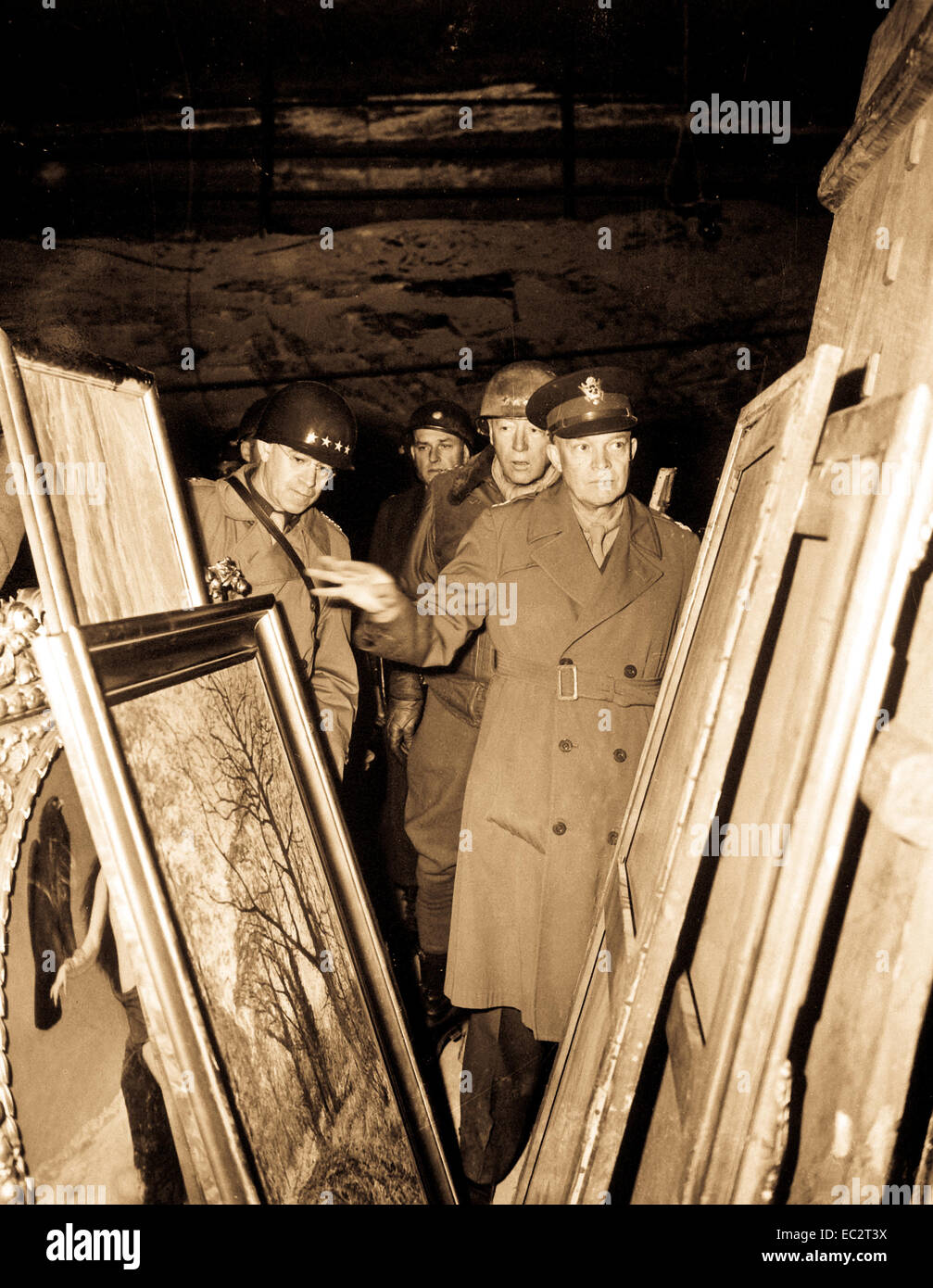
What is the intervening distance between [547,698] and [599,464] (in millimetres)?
729

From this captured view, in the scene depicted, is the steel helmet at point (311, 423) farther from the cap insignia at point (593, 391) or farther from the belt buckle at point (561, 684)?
the belt buckle at point (561, 684)

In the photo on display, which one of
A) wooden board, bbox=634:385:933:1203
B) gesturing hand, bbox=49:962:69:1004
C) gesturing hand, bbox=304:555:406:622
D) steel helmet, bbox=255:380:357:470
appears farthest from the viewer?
steel helmet, bbox=255:380:357:470

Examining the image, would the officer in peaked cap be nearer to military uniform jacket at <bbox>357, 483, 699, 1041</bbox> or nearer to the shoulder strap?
military uniform jacket at <bbox>357, 483, 699, 1041</bbox>

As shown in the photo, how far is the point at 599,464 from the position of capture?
7.34 ft

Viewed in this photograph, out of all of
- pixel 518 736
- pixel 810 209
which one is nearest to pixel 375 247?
pixel 810 209

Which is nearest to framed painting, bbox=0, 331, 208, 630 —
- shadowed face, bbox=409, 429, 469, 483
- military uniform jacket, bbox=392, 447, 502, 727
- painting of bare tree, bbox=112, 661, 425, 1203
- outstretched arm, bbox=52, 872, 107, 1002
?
painting of bare tree, bbox=112, 661, 425, 1203

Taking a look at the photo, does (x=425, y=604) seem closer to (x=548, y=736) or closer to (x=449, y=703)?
(x=548, y=736)

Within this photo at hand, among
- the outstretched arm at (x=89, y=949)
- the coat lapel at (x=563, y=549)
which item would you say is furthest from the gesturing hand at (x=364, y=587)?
the outstretched arm at (x=89, y=949)

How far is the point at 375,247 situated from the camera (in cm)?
496

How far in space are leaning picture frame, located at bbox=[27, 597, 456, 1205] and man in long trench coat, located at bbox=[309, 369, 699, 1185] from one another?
1.04ft

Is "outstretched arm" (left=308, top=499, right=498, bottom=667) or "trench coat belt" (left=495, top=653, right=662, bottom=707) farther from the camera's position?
"trench coat belt" (left=495, top=653, right=662, bottom=707)

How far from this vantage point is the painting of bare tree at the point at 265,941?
4.41 feet

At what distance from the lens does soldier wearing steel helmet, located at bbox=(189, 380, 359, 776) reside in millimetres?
2592

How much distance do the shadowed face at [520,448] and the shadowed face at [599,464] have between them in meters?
0.97
